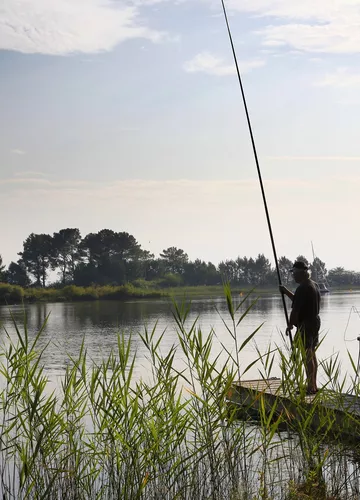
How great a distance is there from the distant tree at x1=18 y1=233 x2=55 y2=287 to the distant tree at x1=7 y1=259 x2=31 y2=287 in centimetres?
68

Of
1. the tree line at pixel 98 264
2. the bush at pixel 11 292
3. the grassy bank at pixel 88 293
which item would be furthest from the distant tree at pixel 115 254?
the bush at pixel 11 292

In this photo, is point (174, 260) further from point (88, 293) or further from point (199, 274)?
point (88, 293)

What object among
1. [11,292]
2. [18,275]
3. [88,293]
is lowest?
[11,292]

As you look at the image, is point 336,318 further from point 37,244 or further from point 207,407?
point 37,244

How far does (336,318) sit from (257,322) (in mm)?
4904

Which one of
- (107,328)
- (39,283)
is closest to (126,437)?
(107,328)

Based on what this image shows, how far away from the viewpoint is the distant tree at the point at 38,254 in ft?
319

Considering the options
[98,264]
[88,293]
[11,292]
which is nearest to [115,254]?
[98,264]

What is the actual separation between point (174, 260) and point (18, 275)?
2094 centimetres

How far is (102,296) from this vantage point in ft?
255

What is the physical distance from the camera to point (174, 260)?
351 ft

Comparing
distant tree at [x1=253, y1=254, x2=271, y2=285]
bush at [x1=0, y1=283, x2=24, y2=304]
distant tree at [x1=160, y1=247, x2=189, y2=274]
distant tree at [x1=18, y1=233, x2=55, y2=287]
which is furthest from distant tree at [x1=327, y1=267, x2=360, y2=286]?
bush at [x1=0, y1=283, x2=24, y2=304]

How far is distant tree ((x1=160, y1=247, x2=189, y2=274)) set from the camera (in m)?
104

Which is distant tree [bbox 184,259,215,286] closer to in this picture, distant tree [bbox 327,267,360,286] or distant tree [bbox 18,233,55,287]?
distant tree [bbox 18,233,55,287]
